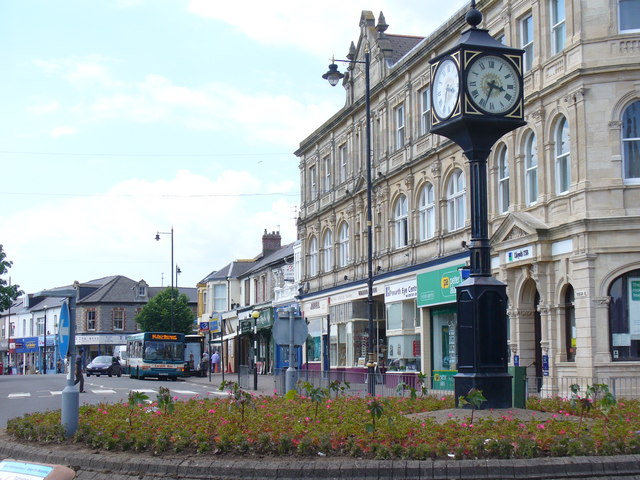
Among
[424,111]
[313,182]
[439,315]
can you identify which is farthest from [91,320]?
[424,111]

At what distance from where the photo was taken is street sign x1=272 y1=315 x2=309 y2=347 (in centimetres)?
2593

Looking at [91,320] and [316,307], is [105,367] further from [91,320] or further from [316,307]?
[91,320]

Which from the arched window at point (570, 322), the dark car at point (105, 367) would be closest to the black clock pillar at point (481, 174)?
the arched window at point (570, 322)

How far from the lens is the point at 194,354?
58719 millimetres

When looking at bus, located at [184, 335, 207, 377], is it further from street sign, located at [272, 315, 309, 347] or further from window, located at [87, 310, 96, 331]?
window, located at [87, 310, 96, 331]

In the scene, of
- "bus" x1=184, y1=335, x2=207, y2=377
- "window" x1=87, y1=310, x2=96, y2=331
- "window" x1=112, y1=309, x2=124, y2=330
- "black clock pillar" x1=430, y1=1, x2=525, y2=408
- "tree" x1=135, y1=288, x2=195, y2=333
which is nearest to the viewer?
"black clock pillar" x1=430, y1=1, x2=525, y2=408

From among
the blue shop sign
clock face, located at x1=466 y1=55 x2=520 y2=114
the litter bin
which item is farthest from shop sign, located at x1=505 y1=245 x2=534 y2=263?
the blue shop sign

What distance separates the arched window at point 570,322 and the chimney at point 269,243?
46.7 metres

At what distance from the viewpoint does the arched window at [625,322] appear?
24.2 metres

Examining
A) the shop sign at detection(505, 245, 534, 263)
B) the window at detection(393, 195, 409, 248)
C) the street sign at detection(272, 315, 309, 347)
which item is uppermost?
the window at detection(393, 195, 409, 248)

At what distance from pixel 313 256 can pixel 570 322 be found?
26.1m

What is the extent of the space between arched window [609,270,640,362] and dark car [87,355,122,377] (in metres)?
46.3

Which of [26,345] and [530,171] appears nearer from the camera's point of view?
[530,171]

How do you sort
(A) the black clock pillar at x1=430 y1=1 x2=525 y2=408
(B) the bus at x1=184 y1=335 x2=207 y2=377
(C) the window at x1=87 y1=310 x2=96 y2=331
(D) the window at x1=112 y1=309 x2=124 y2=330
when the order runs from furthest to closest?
(D) the window at x1=112 y1=309 x2=124 y2=330
(C) the window at x1=87 y1=310 x2=96 y2=331
(B) the bus at x1=184 y1=335 x2=207 y2=377
(A) the black clock pillar at x1=430 y1=1 x2=525 y2=408
